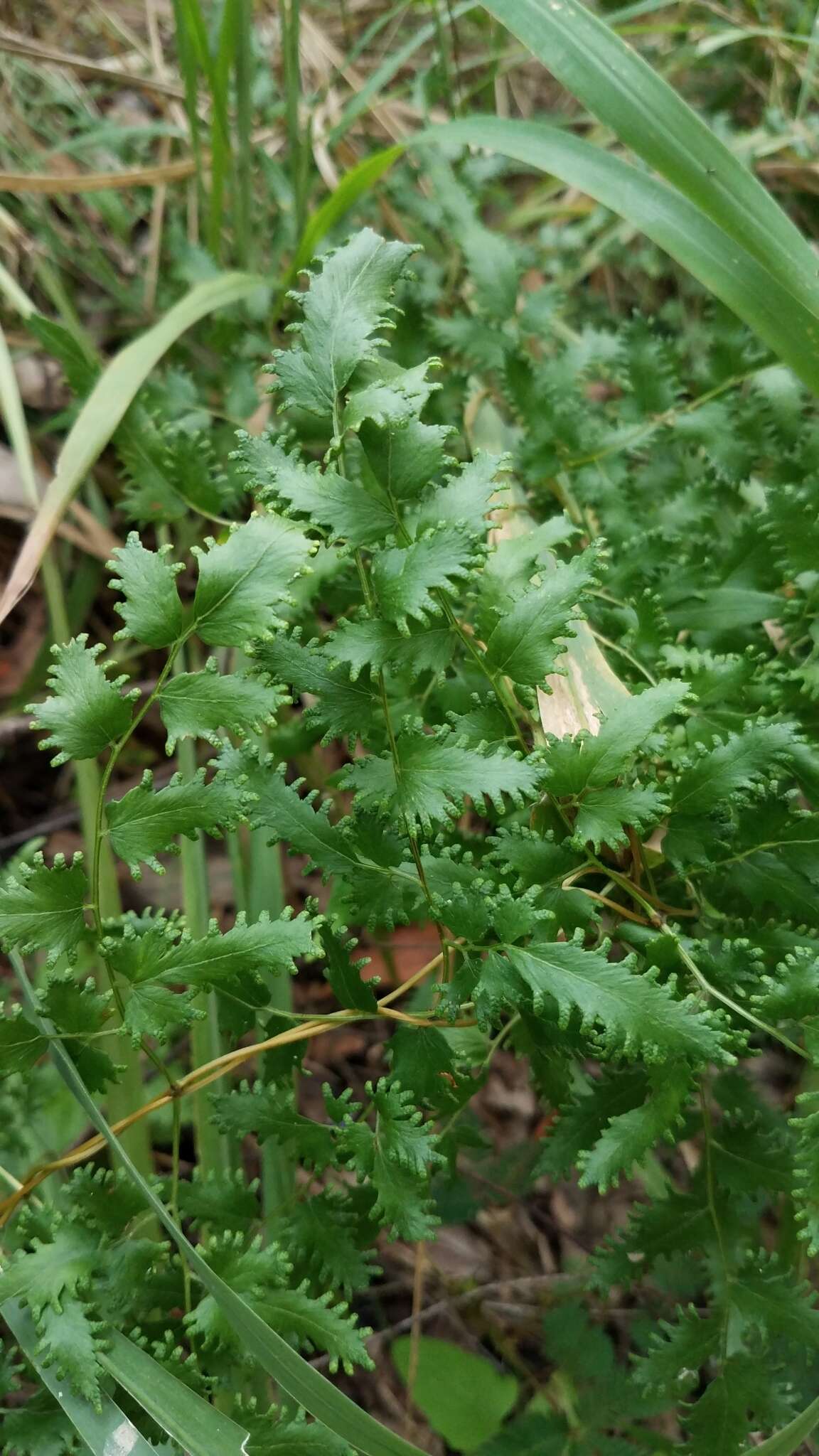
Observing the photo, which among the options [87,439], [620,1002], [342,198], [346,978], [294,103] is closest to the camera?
[620,1002]

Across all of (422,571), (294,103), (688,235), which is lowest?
(422,571)

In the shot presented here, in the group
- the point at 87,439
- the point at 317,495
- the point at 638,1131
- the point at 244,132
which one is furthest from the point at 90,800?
the point at 244,132

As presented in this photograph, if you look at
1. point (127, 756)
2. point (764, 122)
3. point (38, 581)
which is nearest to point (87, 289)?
point (38, 581)

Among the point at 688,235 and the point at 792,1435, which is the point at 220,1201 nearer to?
the point at 792,1435

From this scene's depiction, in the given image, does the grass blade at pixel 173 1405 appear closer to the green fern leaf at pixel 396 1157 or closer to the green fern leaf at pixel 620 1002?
the green fern leaf at pixel 396 1157

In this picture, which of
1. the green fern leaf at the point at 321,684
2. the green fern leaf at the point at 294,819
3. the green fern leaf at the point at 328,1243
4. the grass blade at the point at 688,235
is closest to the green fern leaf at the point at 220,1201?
the green fern leaf at the point at 328,1243

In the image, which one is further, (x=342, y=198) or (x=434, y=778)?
(x=342, y=198)

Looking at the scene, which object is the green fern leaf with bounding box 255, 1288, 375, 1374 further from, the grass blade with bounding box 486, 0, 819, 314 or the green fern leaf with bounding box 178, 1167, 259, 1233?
the grass blade with bounding box 486, 0, 819, 314
